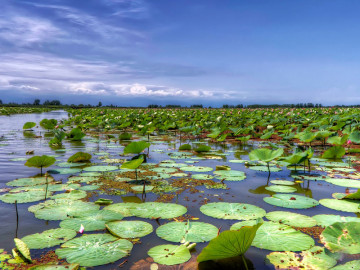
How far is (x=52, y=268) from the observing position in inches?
59.1

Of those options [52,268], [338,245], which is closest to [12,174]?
[52,268]

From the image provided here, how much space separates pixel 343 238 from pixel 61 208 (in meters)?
2.26

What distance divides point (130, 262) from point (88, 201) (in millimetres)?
1243

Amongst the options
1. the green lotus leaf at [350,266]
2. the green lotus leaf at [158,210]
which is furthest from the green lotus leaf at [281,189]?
the green lotus leaf at [350,266]

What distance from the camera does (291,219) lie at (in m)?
2.24

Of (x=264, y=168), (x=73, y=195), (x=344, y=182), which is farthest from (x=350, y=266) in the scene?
(x=264, y=168)

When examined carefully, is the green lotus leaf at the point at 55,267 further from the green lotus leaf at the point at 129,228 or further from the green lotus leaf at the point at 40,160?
the green lotus leaf at the point at 40,160

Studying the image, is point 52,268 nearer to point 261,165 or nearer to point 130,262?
point 130,262

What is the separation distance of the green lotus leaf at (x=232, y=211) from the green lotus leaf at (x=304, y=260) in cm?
56

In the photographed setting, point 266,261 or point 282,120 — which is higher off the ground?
point 282,120

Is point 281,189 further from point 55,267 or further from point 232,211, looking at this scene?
point 55,267

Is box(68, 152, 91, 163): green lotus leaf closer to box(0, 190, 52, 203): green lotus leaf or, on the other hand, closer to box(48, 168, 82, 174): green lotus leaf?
box(48, 168, 82, 174): green lotus leaf

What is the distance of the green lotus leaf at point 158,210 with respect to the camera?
2314 mm

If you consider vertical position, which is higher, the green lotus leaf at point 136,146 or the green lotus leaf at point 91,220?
the green lotus leaf at point 136,146
